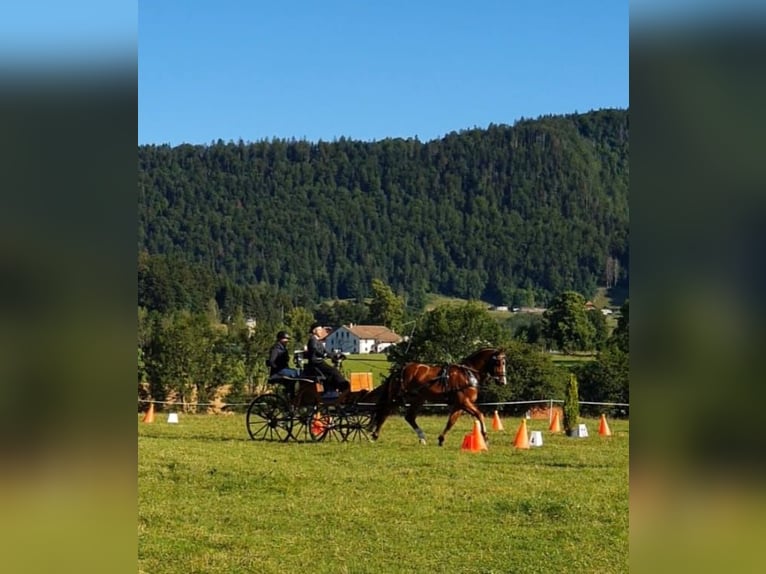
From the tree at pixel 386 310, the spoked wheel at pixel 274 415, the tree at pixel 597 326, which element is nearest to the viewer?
the spoked wheel at pixel 274 415

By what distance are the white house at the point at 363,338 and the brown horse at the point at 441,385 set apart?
33.1 m

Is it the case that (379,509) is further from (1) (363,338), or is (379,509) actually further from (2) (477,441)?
(1) (363,338)

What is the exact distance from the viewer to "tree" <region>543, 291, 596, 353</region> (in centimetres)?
5734

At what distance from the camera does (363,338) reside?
58.0 metres

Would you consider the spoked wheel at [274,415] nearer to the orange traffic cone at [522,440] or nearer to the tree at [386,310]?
the orange traffic cone at [522,440]

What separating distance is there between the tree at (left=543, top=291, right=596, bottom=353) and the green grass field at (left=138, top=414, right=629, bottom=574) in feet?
132

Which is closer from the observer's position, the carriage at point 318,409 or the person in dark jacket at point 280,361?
the person in dark jacket at point 280,361

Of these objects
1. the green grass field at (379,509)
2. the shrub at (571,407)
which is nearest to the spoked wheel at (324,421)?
the green grass field at (379,509)

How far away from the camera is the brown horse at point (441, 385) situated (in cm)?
1753

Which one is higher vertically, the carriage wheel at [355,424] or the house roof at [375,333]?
the house roof at [375,333]

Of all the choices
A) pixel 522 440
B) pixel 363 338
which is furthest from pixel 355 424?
pixel 363 338

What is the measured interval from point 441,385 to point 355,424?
1.61 m
